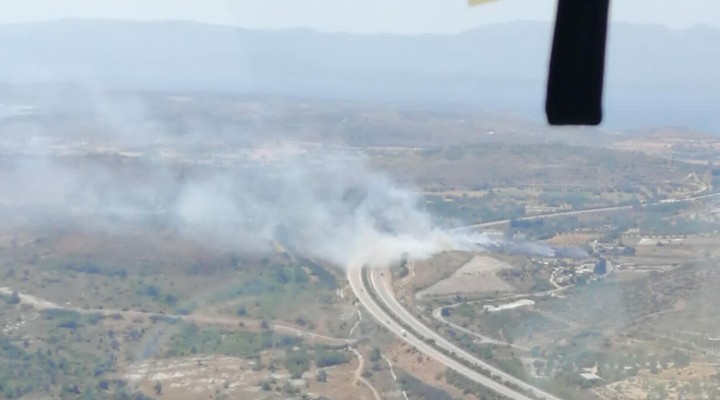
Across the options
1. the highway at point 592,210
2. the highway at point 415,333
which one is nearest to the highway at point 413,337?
the highway at point 415,333

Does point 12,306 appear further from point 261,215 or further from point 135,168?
point 135,168

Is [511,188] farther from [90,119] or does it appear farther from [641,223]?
[90,119]

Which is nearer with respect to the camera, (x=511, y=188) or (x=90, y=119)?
(x=511, y=188)

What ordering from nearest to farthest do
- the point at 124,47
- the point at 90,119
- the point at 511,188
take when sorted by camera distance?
the point at 511,188 < the point at 90,119 < the point at 124,47

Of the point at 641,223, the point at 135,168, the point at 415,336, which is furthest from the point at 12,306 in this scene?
the point at 641,223

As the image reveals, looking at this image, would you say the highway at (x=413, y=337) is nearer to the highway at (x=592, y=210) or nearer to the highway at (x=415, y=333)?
the highway at (x=415, y=333)

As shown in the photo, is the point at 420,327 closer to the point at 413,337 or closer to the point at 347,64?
the point at 413,337

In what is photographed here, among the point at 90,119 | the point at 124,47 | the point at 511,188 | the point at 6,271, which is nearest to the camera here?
the point at 6,271

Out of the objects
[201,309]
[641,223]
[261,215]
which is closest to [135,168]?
[261,215]

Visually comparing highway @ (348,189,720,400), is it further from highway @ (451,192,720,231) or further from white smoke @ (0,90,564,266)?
highway @ (451,192,720,231)
